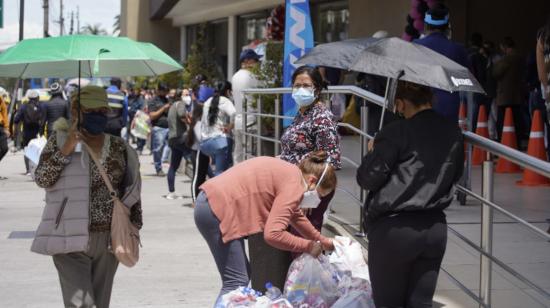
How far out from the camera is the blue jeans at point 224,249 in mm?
5207

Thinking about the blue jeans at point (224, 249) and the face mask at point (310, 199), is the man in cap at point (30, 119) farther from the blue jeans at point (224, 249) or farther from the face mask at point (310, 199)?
the face mask at point (310, 199)

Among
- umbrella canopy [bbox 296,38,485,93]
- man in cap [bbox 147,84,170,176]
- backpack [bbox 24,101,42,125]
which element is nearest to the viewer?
umbrella canopy [bbox 296,38,485,93]

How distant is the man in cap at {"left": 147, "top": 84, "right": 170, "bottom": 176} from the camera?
1697cm

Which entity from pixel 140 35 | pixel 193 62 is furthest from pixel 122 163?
pixel 140 35

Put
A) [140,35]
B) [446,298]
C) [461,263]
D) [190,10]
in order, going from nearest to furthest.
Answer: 1. [446,298]
2. [461,263]
3. [190,10]
4. [140,35]

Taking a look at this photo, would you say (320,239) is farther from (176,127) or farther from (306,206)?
(176,127)

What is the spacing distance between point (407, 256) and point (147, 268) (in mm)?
4480

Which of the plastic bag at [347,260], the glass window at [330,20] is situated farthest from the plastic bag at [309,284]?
the glass window at [330,20]

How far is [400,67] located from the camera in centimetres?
486

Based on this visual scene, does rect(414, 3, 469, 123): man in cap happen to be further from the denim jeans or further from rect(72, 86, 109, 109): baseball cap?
the denim jeans

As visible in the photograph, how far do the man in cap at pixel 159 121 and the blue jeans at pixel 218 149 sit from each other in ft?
16.4

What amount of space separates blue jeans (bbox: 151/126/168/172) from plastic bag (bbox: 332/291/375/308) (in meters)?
12.9

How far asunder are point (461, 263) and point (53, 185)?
319 cm

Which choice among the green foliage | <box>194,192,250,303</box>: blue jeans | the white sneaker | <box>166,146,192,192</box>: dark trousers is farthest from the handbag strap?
A: the green foliage
